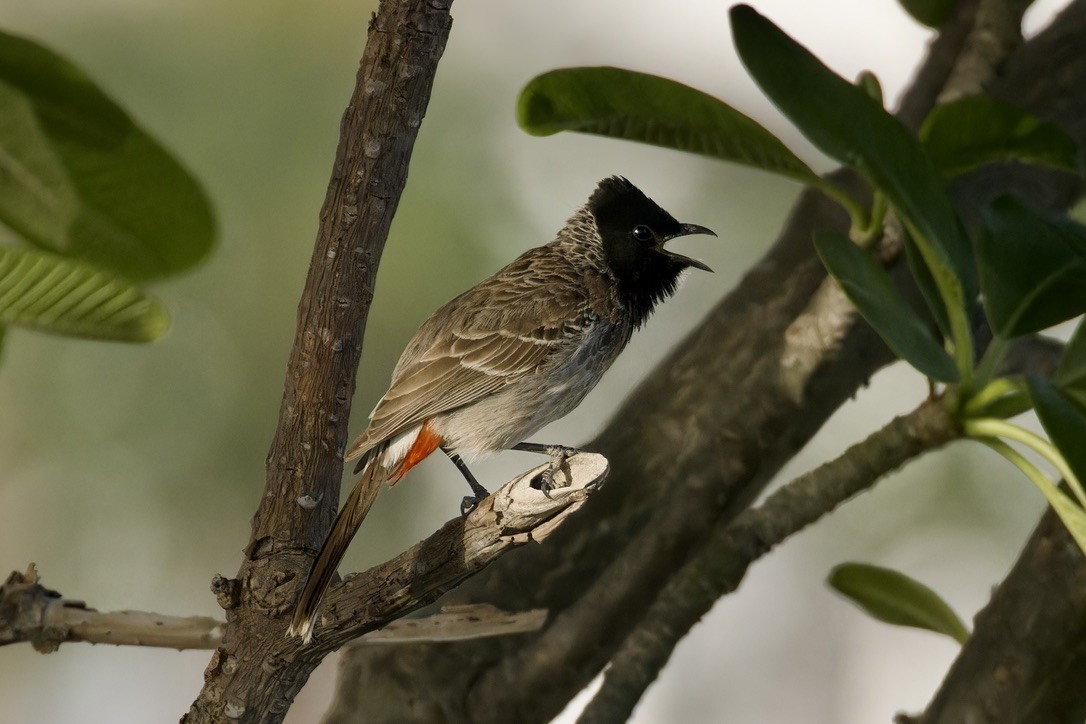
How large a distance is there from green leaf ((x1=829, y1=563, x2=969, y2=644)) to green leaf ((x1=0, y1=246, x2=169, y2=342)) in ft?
4.06

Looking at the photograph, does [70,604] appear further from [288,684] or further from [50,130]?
[50,130]

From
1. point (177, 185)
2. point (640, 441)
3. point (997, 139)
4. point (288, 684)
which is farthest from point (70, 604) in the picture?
point (997, 139)

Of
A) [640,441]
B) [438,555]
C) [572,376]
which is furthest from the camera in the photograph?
[640,441]

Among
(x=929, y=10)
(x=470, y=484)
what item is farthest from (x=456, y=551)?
(x=929, y=10)

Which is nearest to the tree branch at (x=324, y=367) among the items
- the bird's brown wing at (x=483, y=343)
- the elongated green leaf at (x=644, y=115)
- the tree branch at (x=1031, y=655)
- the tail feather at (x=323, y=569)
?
the tail feather at (x=323, y=569)

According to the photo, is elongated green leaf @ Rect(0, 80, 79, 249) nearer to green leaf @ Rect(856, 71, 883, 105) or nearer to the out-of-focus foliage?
the out-of-focus foliage

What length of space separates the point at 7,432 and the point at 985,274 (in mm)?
2430

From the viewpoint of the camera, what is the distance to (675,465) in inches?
76.9

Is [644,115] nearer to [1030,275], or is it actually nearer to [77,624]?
[1030,275]

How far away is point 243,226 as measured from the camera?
2.77m

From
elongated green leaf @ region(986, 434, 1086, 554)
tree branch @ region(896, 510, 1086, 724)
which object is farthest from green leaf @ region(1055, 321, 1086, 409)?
tree branch @ region(896, 510, 1086, 724)

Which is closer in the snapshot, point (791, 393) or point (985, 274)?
point (985, 274)

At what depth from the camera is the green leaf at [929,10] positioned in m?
2.32

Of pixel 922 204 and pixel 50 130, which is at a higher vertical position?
pixel 50 130
